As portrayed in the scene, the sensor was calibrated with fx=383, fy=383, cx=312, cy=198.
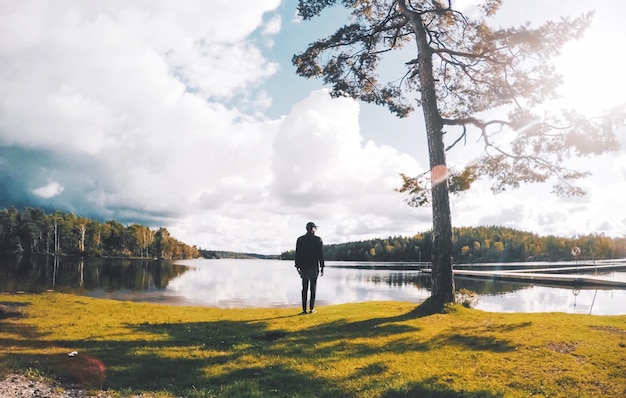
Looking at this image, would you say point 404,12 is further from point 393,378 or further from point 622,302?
point 622,302

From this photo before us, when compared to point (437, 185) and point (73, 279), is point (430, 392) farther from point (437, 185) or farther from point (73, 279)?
point (73, 279)

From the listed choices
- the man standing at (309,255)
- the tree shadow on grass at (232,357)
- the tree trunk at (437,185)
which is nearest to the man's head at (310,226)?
the man standing at (309,255)

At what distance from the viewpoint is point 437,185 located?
1278 centimetres

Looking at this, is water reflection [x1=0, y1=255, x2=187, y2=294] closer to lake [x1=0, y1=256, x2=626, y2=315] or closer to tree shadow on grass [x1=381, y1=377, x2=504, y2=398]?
lake [x1=0, y1=256, x2=626, y2=315]

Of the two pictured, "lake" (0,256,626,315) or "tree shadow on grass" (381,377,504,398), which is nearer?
"tree shadow on grass" (381,377,504,398)

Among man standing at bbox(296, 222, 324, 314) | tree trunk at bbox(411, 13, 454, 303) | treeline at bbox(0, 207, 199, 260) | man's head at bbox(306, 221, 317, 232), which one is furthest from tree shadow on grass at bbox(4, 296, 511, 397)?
treeline at bbox(0, 207, 199, 260)

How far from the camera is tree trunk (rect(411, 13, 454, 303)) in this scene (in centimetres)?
1228

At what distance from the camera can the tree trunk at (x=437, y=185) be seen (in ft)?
40.3

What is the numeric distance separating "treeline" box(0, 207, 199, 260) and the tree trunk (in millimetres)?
150207

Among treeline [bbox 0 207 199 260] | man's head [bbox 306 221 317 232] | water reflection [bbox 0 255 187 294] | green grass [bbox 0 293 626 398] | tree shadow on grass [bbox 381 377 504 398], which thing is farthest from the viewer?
treeline [bbox 0 207 199 260]

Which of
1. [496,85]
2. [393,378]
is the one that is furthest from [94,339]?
[496,85]

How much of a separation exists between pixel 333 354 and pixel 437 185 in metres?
7.52

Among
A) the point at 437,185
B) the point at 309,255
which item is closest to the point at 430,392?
the point at 309,255

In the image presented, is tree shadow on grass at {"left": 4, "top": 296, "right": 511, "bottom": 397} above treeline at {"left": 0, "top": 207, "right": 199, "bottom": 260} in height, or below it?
below
